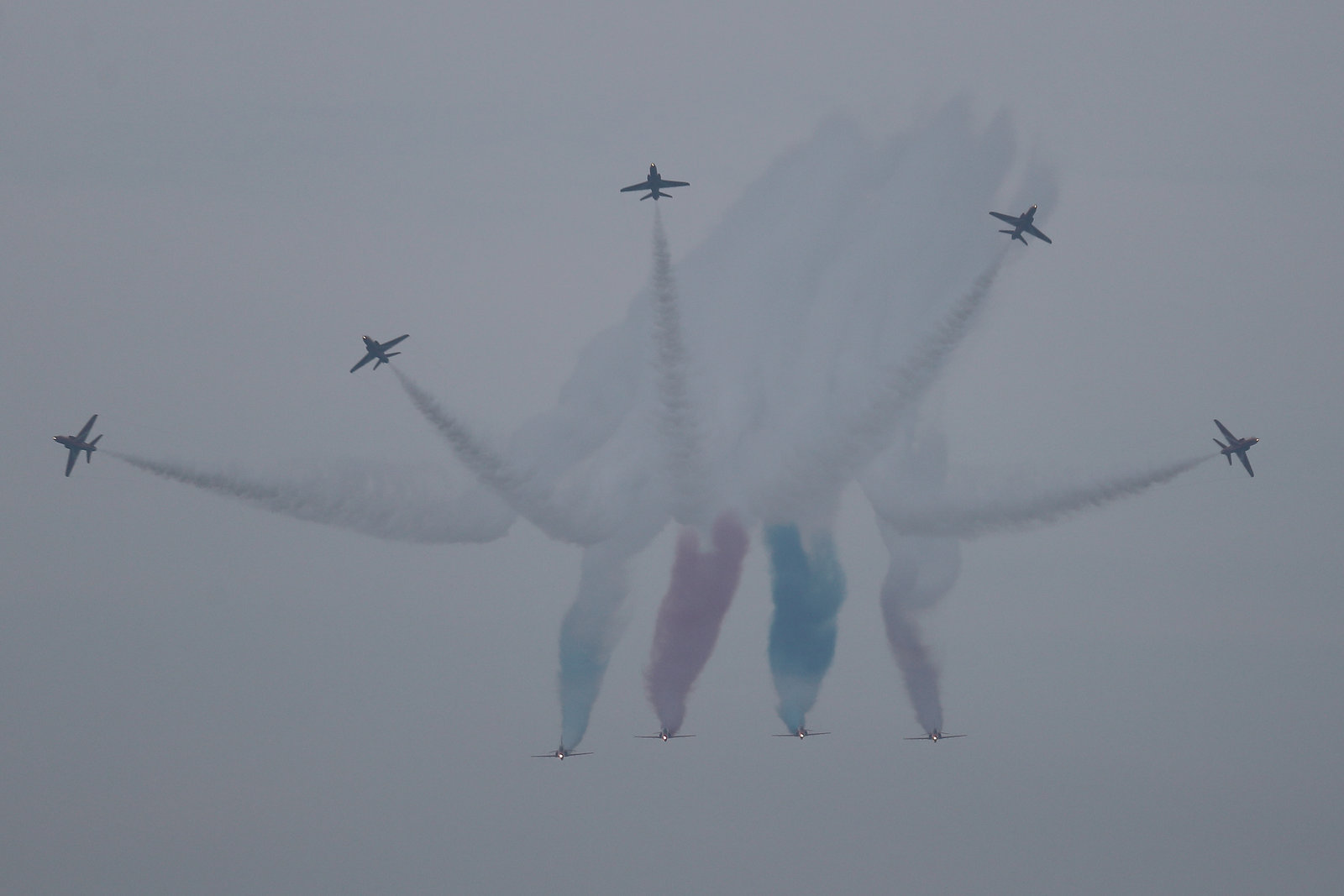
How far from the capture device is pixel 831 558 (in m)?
70.0

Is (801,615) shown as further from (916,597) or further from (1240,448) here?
(1240,448)

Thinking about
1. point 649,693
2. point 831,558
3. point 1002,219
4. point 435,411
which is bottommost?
Result: point 649,693

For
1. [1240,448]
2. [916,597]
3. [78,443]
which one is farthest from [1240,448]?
[78,443]

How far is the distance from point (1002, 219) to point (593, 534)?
21.6m

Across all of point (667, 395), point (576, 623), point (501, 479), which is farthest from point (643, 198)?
point (576, 623)

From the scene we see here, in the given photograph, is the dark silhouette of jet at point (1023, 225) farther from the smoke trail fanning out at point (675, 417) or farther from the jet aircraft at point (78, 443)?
the jet aircraft at point (78, 443)

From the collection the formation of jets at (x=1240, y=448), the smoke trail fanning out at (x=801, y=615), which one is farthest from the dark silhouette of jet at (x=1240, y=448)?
the smoke trail fanning out at (x=801, y=615)

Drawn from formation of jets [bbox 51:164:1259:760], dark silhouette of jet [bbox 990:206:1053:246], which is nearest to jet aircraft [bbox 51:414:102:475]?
formation of jets [bbox 51:164:1259:760]

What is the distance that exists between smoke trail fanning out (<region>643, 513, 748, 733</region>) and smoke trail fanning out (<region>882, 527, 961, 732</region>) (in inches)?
271

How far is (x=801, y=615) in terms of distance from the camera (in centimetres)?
6994

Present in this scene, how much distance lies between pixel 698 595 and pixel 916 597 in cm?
959

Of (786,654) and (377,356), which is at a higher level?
(377,356)

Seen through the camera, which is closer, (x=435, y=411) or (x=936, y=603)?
(x=435, y=411)

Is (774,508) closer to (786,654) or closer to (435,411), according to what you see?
(786,654)
